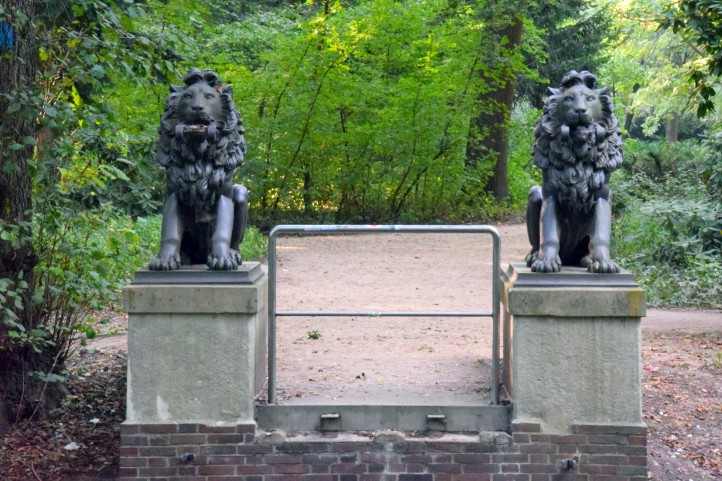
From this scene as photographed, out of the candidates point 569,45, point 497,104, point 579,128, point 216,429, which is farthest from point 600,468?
point 569,45

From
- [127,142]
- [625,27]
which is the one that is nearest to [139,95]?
[127,142]

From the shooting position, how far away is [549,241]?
6801mm

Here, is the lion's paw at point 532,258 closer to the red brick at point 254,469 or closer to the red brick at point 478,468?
the red brick at point 478,468

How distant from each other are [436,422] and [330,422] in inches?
27.9

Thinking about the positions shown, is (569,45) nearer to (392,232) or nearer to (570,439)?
(392,232)

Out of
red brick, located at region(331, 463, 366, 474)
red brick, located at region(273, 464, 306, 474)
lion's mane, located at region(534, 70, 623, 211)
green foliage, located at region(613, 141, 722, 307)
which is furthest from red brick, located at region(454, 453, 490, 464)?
green foliage, located at region(613, 141, 722, 307)

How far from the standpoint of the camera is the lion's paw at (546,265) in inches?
260

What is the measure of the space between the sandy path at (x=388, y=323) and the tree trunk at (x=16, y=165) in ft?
6.97

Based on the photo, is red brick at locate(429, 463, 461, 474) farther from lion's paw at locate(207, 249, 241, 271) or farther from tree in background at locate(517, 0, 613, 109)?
tree in background at locate(517, 0, 613, 109)

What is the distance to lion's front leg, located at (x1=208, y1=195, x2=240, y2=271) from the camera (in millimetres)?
6609

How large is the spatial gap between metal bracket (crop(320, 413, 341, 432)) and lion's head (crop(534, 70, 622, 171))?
2.24m

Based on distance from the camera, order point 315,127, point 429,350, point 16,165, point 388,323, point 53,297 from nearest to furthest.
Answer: point 16,165, point 53,297, point 429,350, point 388,323, point 315,127

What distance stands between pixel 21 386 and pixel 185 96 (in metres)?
2.83

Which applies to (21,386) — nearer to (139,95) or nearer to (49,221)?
(49,221)
